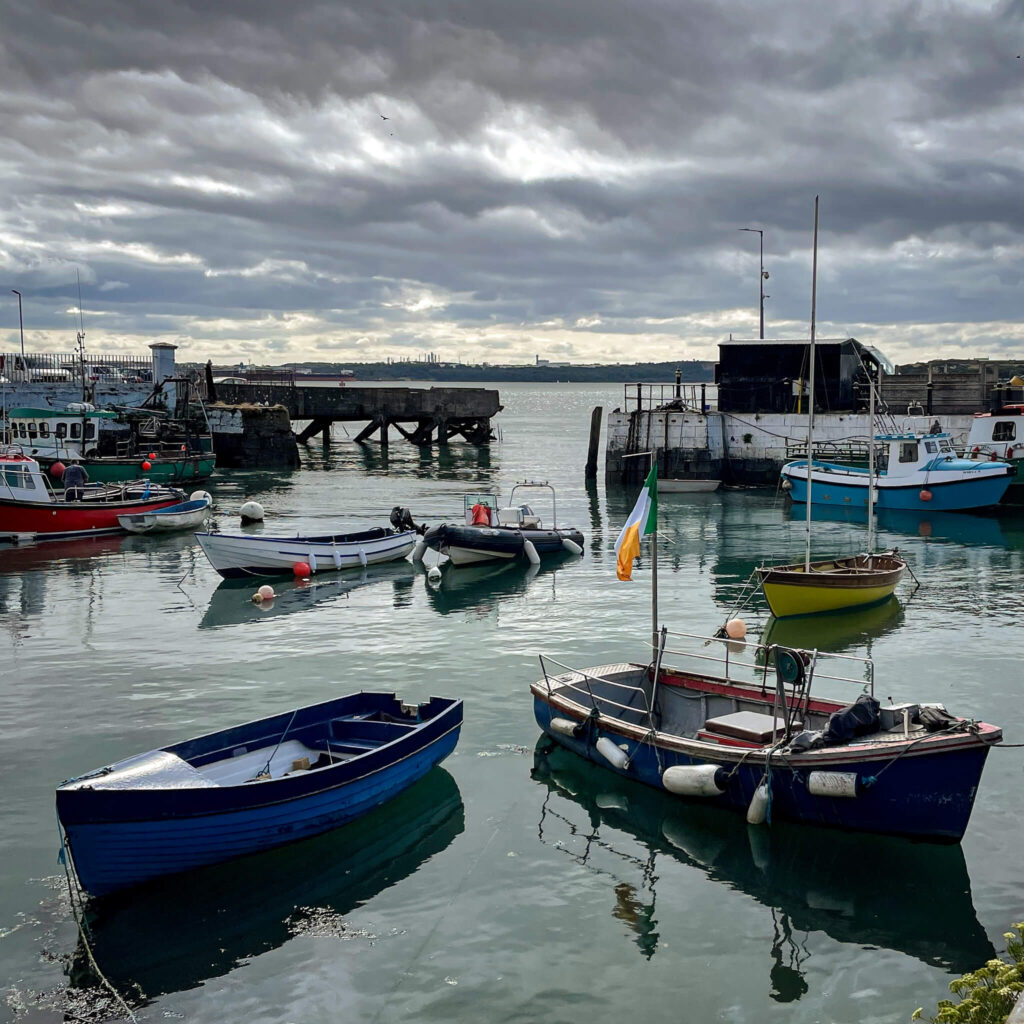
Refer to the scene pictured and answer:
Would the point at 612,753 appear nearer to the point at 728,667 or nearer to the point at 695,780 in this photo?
the point at 695,780

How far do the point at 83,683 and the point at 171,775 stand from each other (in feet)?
30.3

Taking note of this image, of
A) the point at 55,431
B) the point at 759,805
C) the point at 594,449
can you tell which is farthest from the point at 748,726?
the point at 594,449

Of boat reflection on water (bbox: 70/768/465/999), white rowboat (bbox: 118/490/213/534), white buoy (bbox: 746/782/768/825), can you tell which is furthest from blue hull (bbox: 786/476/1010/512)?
boat reflection on water (bbox: 70/768/465/999)

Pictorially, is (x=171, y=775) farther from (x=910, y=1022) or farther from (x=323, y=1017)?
(x=910, y=1022)

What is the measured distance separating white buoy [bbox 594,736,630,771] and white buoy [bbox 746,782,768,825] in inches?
80.3

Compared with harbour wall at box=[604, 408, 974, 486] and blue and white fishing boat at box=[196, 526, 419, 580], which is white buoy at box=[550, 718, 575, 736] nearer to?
blue and white fishing boat at box=[196, 526, 419, 580]

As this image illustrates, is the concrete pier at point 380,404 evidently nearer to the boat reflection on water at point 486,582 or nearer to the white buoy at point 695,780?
the boat reflection on water at point 486,582

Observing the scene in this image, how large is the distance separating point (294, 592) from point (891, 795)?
20.3m

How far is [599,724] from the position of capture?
15.2 meters

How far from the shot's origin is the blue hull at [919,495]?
4494cm

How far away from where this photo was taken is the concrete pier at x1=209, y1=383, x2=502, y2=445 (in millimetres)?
76875

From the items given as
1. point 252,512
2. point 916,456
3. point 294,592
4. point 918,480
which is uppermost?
point 916,456

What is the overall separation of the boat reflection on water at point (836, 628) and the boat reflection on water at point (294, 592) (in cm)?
1001

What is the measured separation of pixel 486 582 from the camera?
31141 mm
